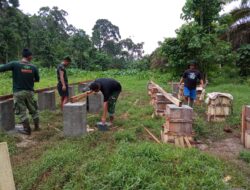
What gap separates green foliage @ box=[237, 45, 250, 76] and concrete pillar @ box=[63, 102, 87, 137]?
15827 millimetres

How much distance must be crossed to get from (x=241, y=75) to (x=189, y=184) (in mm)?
18520

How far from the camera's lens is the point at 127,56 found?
52.2 m

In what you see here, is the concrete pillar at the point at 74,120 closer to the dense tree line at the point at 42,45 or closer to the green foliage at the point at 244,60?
the green foliage at the point at 244,60

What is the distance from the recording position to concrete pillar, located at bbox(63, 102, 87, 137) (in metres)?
6.47

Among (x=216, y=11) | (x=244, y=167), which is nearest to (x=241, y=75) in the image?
(x=216, y=11)

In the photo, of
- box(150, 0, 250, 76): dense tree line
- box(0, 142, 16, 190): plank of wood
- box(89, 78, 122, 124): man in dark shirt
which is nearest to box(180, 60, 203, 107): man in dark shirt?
box(89, 78, 122, 124): man in dark shirt

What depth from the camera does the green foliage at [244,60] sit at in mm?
19594

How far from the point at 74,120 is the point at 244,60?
1634 cm

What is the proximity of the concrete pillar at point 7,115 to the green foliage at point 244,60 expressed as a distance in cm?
1628

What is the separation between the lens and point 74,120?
254 inches

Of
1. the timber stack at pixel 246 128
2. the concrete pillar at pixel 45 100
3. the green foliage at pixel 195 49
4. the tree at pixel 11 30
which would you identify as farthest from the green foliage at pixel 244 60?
the tree at pixel 11 30

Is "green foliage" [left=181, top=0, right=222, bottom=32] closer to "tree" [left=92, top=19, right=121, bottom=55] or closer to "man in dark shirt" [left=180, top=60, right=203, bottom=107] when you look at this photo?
"man in dark shirt" [left=180, top=60, right=203, bottom=107]

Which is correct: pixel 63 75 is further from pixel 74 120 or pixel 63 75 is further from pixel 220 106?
pixel 220 106

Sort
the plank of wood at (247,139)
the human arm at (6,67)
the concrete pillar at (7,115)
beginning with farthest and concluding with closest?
1. the concrete pillar at (7,115)
2. the human arm at (6,67)
3. the plank of wood at (247,139)
